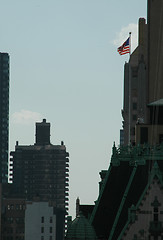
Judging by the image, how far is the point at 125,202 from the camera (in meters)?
71.3

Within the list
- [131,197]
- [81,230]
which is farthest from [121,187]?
[81,230]

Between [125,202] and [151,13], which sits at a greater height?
[151,13]

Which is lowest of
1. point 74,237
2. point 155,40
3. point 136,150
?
point 74,237

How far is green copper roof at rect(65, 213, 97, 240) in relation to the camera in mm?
69062

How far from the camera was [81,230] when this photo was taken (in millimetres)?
69188

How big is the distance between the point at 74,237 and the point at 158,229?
4871 millimetres

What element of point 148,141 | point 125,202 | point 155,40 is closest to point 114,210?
point 125,202

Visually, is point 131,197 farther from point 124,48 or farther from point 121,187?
point 124,48

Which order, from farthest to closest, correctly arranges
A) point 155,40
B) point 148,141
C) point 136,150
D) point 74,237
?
point 155,40, point 148,141, point 136,150, point 74,237

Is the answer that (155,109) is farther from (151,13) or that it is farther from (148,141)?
(151,13)

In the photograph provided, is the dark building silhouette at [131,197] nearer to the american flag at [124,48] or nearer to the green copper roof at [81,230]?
the green copper roof at [81,230]

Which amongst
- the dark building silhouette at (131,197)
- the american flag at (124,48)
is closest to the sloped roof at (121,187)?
the dark building silhouette at (131,197)

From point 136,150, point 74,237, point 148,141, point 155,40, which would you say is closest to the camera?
point 74,237

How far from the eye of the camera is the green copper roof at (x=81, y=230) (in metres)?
69.1
